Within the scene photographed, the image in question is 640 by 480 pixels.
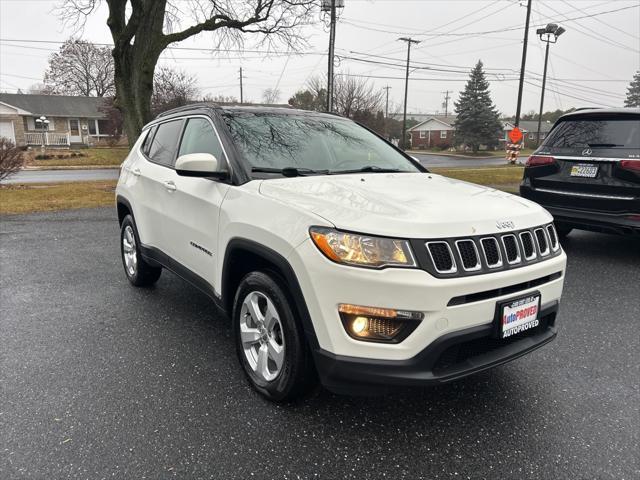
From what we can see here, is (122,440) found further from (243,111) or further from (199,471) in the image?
(243,111)

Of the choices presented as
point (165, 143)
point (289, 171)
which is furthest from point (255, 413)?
point (165, 143)

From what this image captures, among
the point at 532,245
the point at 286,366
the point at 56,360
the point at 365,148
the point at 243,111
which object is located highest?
the point at 243,111

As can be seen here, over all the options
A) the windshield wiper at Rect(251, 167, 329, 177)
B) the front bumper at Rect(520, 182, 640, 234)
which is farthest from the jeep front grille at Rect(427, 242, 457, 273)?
the front bumper at Rect(520, 182, 640, 234)

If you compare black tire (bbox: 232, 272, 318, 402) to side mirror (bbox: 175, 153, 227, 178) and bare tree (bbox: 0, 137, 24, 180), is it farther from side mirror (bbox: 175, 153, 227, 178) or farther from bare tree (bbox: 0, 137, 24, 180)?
bare tree (bbox: 0, 137, 24, 180)

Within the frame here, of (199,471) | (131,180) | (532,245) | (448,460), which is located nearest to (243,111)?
(131,180)

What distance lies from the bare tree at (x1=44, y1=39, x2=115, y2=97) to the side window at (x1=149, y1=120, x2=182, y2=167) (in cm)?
5854

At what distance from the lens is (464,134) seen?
177ft

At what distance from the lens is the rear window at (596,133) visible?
5.41m

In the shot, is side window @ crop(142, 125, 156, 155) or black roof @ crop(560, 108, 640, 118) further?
black roof @ crop(560, 108, 640, 118)

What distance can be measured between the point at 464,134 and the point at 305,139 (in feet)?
178

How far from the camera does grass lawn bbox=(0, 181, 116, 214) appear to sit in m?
10.2

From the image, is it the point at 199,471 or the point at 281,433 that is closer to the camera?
the point at 199,471

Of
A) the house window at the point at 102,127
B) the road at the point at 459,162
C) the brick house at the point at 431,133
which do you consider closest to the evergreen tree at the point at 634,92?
the brick house at the point at 431,133

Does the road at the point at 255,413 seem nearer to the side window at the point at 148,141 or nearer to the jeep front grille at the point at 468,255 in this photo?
the jeep front grille at the point at 468,255
